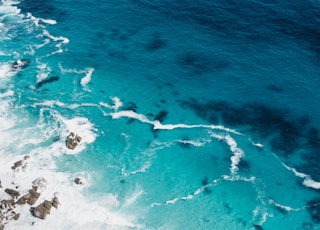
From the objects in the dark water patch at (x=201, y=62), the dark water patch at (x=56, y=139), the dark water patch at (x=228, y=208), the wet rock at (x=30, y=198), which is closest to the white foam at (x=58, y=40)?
the dark water patch at (x=56, y=139)

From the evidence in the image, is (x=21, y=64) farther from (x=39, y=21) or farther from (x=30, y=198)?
(x=30, y=198)

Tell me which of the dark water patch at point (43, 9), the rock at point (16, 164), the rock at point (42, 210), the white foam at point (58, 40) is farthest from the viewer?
the dark water patch at point (43, 9)

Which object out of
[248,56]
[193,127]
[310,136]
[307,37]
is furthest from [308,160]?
[307,37]

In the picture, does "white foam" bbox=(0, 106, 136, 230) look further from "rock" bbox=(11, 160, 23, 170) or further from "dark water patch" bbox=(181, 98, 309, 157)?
"dark water patch" bbox=(181, 98, 309, 157)

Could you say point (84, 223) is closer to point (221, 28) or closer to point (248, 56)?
point (248, 56)

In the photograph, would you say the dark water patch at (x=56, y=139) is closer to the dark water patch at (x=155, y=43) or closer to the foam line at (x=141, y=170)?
the foam line at (x=141, y=170)

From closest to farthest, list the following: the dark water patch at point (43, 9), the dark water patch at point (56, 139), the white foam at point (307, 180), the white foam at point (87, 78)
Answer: the white foam at point (307, 180)
the dark water patch at point (56, 139)
the white foam at point (87, 78)
the dark water patch at point (43, 9)

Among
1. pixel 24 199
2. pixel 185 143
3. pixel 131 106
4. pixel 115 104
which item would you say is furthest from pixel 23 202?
pixel 185 143
